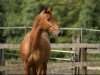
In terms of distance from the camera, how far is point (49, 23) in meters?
7.70

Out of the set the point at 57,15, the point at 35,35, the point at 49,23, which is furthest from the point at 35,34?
the point at 57,15

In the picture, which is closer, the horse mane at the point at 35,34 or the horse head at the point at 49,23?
the horse head at the point at 49,23

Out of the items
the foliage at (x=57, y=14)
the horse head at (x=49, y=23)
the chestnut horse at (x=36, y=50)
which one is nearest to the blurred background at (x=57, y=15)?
the foliage at (x=57, y=14)

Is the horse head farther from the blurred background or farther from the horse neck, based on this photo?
the blurred background

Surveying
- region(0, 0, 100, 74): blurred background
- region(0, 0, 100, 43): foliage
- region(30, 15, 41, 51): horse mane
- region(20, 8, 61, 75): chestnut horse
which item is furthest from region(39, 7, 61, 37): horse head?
region(0, 0, 100, 43): foliage

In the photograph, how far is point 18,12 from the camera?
80.6ft

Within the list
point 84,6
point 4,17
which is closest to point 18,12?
point 4,17

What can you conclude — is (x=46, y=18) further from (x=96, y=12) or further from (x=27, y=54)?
(x=96, y=12)

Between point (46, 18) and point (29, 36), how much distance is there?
671 mm

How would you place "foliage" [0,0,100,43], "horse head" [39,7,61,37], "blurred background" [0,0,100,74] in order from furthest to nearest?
"foliage" [0,0,100,43] → "blurred background" [0,0,100,74] → "horse head" [39,7,61,37]

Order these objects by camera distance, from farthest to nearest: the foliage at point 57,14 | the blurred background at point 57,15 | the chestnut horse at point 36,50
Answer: the foliage at point 57,14 < the blurred background at point 57,15 < the chestnut horse at point 36,50

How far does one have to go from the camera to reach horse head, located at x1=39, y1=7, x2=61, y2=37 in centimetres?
756

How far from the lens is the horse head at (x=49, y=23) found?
7.56 metres

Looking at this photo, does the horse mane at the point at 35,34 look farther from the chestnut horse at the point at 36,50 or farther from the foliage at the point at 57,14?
the foliage at the point at 57,14
